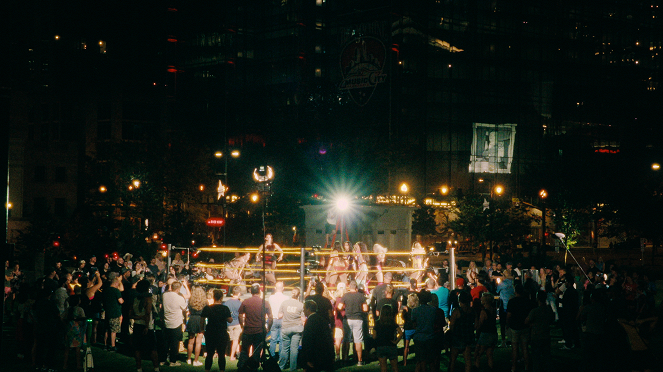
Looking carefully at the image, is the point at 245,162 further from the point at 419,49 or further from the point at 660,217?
the point at 660,217

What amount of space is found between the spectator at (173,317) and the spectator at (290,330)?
2.14m

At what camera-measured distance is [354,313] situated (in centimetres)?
1302

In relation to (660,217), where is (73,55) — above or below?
above

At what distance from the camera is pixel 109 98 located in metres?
66.6

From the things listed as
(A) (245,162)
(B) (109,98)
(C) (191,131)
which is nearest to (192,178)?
(A) (245,162)

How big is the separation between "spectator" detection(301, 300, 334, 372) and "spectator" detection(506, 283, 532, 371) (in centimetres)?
427

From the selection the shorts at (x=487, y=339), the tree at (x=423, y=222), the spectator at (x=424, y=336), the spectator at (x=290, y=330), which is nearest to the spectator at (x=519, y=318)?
the shorts at (x=487, y=339)

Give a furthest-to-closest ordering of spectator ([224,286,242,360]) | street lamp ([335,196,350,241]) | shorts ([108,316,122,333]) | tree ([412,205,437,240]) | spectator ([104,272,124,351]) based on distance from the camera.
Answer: tree ([412,205,437,240])
street lamp ([335,196,350,241])
shorts ([108,316,122,333])
spectator ([104,272,124,351])
spectator ([224,286,242,360])

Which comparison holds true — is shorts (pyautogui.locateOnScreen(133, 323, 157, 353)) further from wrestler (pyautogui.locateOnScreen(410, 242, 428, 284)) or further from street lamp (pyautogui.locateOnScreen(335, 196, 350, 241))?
street lamp (pyautogui.locateOnScreen(335, 196, 350, 241))

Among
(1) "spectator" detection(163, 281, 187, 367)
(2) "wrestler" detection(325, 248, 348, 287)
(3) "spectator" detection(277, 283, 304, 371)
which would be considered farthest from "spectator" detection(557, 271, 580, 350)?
(1) "spectator" detection(163, 281, 187, 367)

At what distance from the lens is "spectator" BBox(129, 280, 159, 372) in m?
12.3

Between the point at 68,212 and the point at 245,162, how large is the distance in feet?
102

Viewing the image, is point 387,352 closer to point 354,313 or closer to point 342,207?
point 354,313

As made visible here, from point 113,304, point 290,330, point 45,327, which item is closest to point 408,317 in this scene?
point 290,330
